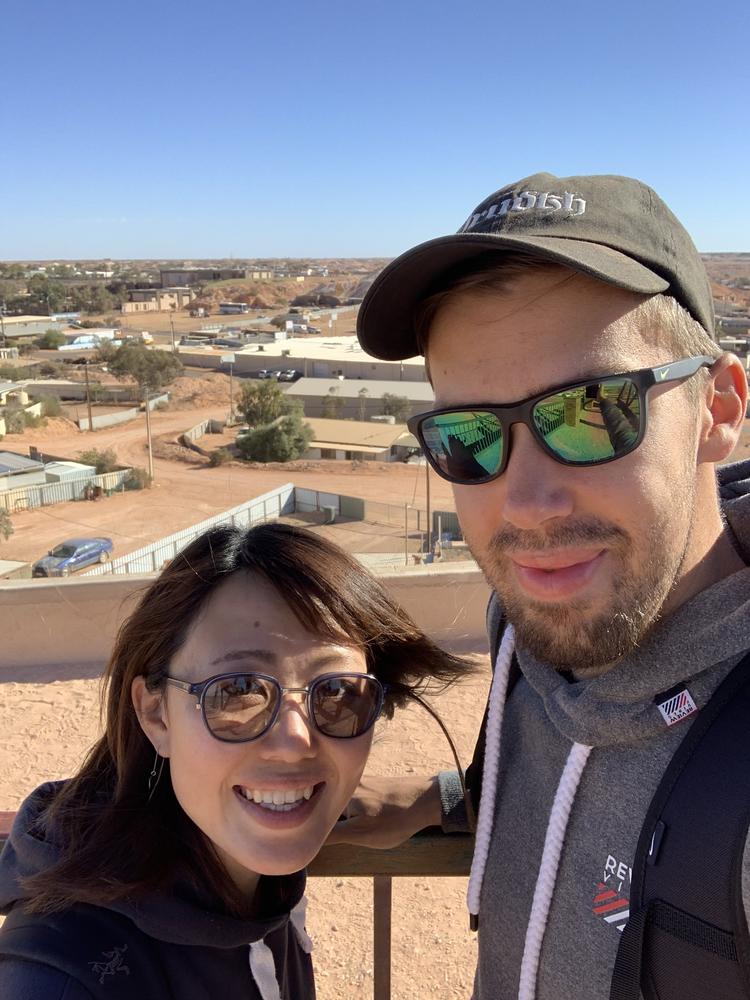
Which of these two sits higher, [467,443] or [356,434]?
[467,443]

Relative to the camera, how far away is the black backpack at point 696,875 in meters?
1.03

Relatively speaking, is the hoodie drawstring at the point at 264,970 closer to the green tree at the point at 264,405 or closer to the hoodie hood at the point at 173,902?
the hoodie hood at the point at 173,902

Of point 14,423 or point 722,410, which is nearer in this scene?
point 722,410

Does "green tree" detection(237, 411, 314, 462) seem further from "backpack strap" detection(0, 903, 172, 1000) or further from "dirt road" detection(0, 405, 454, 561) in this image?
"backpack strap" detection(0, 903, 172, 1000)

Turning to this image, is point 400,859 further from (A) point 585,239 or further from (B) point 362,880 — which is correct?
(B) point 362,880

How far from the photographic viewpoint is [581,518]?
4.57ft

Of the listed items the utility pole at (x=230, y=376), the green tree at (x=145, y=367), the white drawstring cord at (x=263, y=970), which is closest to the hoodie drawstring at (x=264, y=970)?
the white drawstring cord at (x=263, y=970)

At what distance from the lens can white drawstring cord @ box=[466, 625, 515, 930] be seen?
60.7 inches

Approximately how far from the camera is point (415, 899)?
4.23 meters

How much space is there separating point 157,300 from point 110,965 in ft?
353

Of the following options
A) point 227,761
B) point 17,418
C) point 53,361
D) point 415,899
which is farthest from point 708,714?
point 53,361

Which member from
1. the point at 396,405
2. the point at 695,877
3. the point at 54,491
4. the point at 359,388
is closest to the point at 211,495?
the point at 54,491

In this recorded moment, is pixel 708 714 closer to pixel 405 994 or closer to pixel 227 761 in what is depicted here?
pixel 227 761

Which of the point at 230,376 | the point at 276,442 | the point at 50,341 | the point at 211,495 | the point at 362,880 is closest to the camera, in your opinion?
the point at 362,880
